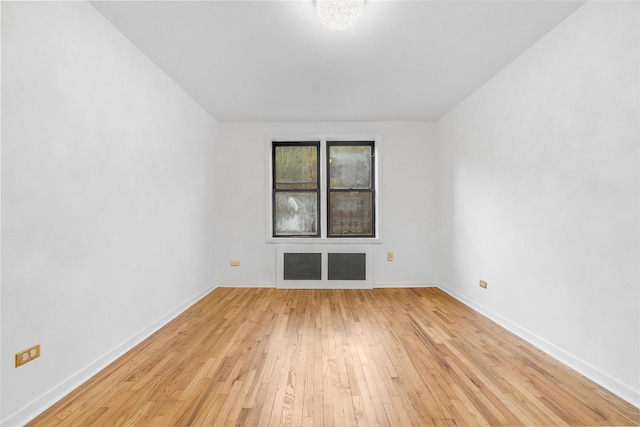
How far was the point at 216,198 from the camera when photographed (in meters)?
4.45

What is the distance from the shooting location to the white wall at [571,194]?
1.74m

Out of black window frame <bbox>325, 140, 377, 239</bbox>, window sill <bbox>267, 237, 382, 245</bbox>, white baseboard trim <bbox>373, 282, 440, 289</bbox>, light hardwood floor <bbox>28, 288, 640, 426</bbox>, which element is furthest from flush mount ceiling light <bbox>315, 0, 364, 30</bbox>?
white baseboard trim <bbox>373, 282, 440, 289</bbox>

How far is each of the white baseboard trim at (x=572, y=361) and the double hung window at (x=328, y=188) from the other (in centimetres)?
221

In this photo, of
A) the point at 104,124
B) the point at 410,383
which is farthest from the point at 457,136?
the point at 104,124

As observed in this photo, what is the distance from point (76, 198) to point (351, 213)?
348 centimetres

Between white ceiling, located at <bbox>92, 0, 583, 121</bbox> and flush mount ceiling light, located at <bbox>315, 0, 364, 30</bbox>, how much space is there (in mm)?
111

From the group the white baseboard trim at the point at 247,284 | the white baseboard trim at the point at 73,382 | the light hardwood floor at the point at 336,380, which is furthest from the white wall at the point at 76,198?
the white baseboard trim at the point at 247,284

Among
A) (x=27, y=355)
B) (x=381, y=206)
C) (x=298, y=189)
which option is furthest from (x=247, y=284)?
(x=27, y=355)

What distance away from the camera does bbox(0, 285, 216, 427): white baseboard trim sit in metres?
1.49

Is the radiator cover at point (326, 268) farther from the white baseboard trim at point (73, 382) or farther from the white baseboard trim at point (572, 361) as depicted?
the white baseboard trim at point (73, 382)

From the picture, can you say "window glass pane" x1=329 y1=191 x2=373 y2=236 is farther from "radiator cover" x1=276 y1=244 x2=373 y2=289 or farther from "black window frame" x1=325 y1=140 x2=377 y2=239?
"radiator cover" x1=276 y1=244 x2=373 y2=289

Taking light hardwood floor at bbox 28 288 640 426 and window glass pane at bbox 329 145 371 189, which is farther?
window glass pane at bbox 329 145 371 189

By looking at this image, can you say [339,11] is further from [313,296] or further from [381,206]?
[313,296]

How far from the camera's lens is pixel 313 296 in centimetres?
396
